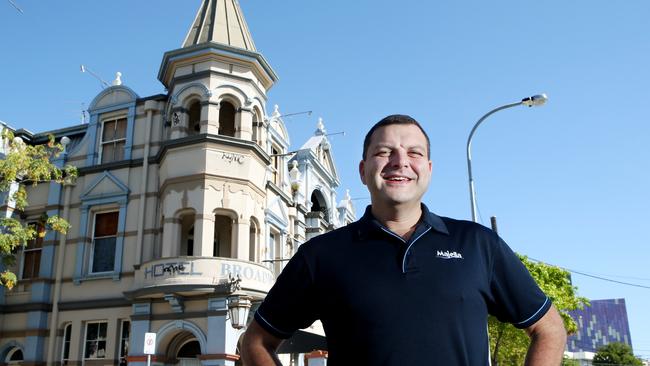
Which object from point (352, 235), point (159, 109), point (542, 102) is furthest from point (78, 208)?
point (352, 235)

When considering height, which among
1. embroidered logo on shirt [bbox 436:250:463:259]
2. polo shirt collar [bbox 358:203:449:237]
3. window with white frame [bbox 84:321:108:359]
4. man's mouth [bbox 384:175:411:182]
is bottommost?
embroidered logo on shirt [bbox 436:250:463:259]

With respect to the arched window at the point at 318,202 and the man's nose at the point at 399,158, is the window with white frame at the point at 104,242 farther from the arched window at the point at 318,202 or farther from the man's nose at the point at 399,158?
the man's nose at the point at 399,158

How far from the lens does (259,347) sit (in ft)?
8.46

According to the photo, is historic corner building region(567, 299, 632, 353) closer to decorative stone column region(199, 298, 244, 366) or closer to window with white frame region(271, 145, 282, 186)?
window with white frame region(271, 145, 282, 186)

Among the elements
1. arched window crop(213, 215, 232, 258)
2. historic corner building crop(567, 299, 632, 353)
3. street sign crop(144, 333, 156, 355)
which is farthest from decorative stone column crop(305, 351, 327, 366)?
historic corner building crop(567, 299, 632, 353)

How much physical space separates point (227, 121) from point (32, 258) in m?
9.26

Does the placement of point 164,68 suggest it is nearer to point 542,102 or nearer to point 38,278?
point 38,278

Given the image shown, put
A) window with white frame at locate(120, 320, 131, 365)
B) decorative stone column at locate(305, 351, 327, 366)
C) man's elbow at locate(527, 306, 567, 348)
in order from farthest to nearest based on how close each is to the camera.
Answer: decorative stone column at locate(305, 351, 327, 366) < window with white frame at locate(120, 320, 131, 365) < man's elbow at locate(527, 306, 567, 348)

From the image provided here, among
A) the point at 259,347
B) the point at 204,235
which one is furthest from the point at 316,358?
the point at 259,347

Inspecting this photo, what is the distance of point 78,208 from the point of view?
23203 millimetres

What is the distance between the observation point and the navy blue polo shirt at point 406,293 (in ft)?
7.43

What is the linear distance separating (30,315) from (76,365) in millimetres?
2729

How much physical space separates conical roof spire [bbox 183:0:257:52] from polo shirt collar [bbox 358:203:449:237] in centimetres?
2073

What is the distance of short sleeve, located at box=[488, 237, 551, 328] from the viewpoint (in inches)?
96.3
